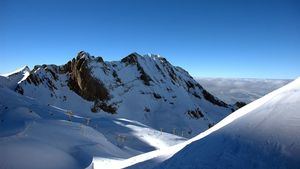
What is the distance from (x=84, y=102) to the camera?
96.6 meters

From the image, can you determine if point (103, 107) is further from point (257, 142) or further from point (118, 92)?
point (257, 142)

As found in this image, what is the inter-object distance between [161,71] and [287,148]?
124 m

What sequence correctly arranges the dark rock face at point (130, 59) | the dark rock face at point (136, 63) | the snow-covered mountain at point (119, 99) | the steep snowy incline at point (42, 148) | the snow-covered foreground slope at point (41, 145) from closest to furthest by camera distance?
1. the steep snowy incline at point (42, 148)
2. the snow-covered foreground slope at point (41, 145)
3. the snow-covered mountain at point (119, 99)
4. the dark rock face at point (136, 63)
5. the dark rock face at point (130, 59)

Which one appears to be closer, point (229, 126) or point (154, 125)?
point (229, 126)

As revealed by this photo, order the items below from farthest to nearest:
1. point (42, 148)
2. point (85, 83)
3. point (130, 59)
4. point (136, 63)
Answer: point (130, 59)
point (136, 63)
point (85, 83)
point (42, 148)

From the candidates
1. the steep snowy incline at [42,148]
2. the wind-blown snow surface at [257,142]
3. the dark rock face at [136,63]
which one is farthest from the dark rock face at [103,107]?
the wind-blown snow surface at [257,142]

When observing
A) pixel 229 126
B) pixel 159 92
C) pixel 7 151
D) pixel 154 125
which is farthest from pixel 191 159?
pixel 159 92

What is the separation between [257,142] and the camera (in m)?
7.98

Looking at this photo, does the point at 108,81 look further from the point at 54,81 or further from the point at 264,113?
the point at 264,113

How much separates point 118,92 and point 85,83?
12.7 m

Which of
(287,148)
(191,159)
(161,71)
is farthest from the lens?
(161,71)

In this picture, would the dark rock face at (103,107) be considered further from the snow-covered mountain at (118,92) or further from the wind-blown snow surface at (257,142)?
the wind-blown snow surface at (257,142)

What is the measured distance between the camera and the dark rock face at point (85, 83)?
99312mm

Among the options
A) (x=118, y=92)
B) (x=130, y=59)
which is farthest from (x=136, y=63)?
(x=118, y=92)
